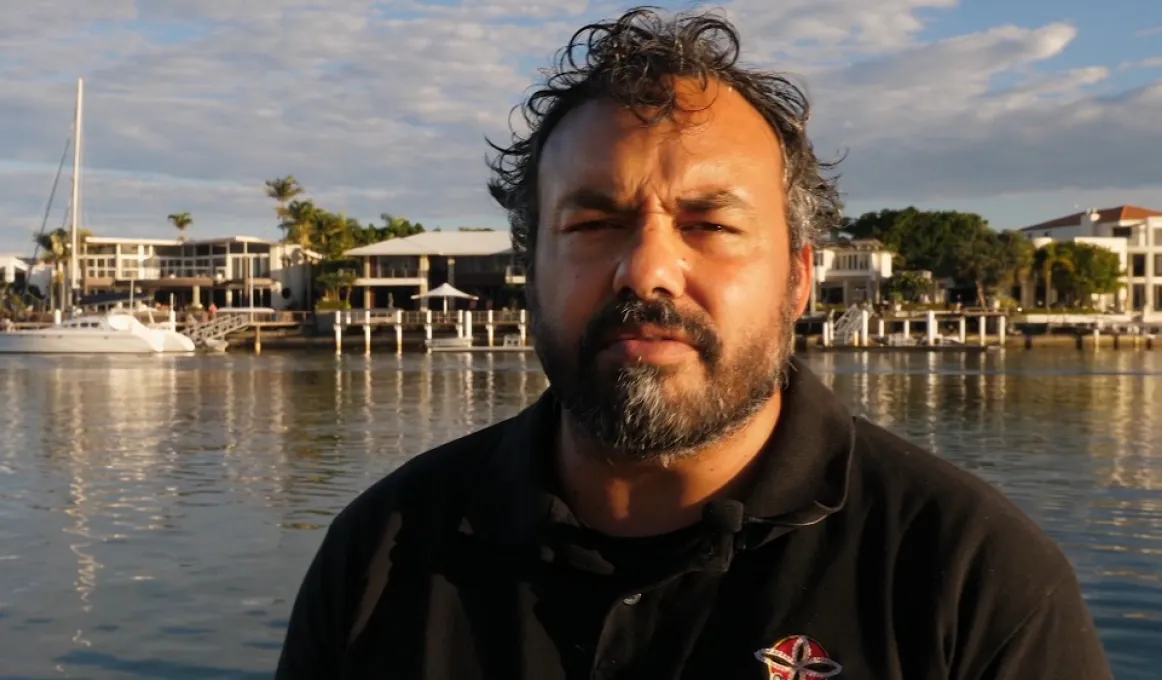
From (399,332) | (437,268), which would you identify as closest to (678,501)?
(399,332)

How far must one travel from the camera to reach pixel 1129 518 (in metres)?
14.2

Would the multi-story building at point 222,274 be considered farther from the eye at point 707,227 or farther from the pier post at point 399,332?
the eye at point 707,227

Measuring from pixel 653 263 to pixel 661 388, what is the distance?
0.21m

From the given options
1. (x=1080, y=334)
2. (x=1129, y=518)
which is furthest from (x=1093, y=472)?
(x=1080, y=334)

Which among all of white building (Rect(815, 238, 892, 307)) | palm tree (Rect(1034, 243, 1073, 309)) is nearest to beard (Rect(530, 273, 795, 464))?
white building (Rect(815, 238, 892, 307))

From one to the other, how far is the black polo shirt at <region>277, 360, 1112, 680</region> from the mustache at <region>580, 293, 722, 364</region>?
0.75ft

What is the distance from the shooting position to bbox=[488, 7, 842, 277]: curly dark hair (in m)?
2.33

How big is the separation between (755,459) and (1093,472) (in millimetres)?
17601

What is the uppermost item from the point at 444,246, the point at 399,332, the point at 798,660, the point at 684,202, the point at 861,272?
the point at 444,246

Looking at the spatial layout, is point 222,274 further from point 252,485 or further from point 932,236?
point 252,485

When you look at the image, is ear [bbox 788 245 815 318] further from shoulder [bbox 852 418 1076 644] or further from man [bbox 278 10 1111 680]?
shoulder [bbox 852 418 1076 644]

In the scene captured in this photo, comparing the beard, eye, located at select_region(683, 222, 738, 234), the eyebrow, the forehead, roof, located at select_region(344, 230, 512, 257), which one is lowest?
the beard

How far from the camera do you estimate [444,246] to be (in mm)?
82438

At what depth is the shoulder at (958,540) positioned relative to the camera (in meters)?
2.00
